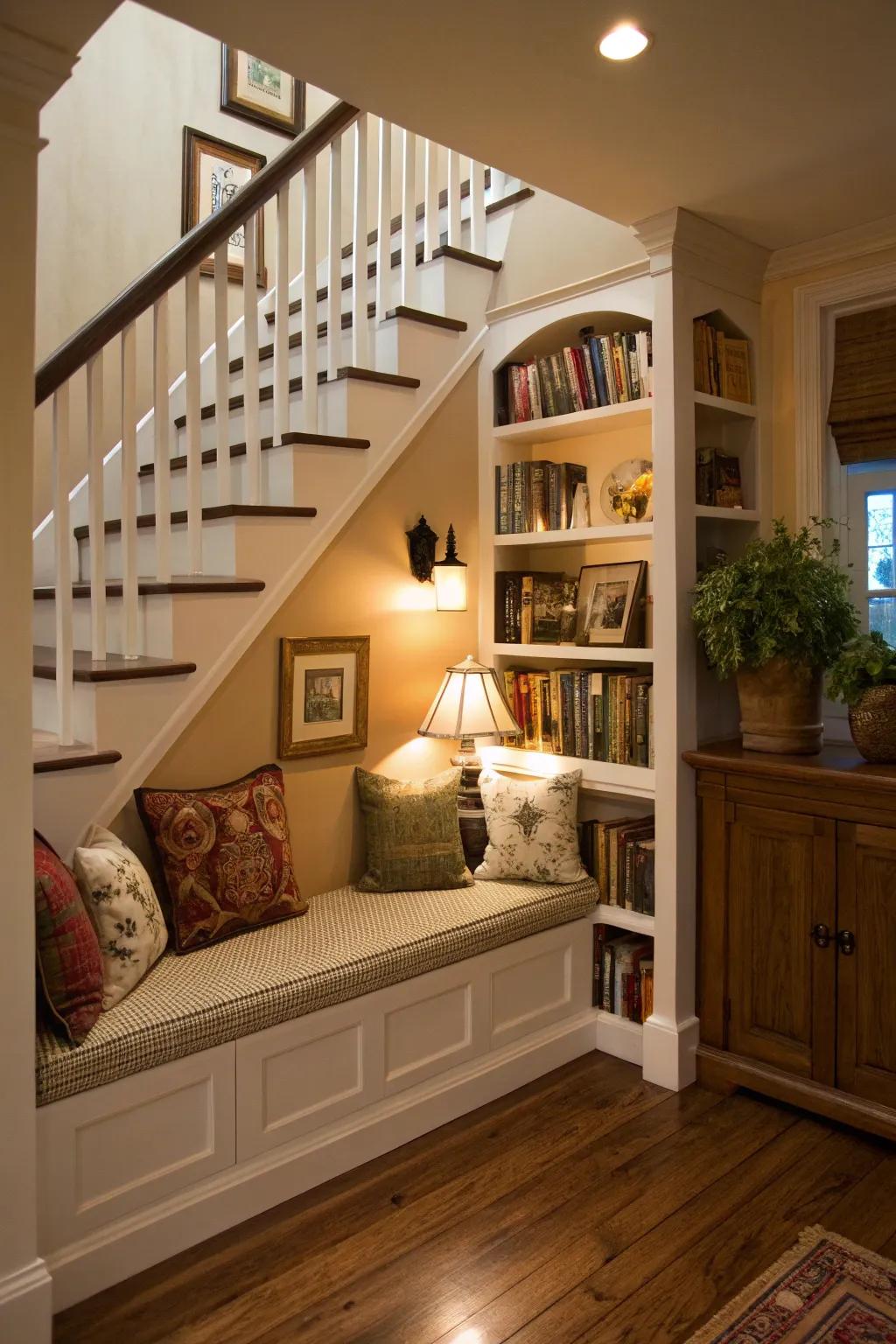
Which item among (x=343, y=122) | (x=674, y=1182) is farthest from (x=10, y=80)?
(x=674, y=1182)

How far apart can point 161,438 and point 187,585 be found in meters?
0.39

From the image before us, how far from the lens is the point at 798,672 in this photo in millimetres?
2766

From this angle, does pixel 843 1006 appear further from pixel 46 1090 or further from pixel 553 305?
pixel 553 305

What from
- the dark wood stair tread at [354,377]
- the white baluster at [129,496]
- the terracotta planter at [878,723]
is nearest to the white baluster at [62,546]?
the white baluster at [129,496]

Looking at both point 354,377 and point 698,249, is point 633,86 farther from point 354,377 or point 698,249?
point 354,377

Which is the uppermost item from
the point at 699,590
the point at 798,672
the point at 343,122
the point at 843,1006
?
the point at 343,122

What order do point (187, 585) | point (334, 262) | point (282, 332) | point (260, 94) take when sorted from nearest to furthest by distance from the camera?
point (187, 585), point (282, 332), point (334, 262), point (260, 94)

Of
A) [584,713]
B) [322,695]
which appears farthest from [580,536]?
[322,695]

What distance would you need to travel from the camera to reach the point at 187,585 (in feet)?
8.59

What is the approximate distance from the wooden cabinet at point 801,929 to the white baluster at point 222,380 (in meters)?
1.58

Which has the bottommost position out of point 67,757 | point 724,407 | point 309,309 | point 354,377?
point 67,757

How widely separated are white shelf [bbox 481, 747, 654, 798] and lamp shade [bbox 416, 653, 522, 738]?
18 cm

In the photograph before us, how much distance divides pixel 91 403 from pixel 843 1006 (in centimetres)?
250

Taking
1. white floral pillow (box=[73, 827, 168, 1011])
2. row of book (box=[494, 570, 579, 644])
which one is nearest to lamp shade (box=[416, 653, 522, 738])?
row of book (box=[494, 570, 579, 644])
